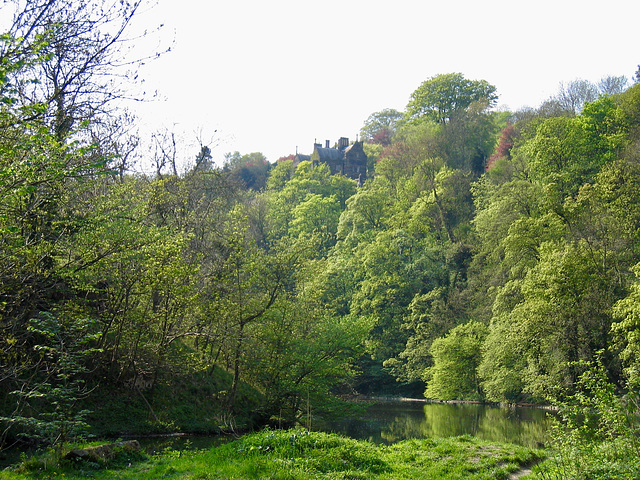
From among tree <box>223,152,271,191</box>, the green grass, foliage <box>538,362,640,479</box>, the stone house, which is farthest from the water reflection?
tree <box>223,152,271,191</box>

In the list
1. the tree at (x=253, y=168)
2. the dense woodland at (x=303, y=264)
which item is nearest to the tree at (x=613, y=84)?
the dense woodland at (x=303, y=264)

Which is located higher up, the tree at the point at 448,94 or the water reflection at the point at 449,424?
the tree at the point at 448,94

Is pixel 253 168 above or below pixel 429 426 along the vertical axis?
above

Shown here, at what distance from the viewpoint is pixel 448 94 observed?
68.1m

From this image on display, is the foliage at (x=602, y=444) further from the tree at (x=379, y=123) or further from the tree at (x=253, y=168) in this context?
the tree at (x=379, y=123)

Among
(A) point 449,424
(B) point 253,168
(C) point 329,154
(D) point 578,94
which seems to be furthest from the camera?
(B) point 253,168

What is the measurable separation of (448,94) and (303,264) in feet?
171

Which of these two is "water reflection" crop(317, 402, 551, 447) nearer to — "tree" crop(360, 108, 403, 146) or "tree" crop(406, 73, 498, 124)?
"tree" crop(406, 73, 498, 124)

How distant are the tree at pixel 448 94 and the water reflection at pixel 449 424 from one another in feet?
137

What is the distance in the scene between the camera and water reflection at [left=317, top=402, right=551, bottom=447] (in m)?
21.3

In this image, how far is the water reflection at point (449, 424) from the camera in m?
21.3

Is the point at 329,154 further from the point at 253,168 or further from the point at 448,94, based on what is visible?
the point at 448,94

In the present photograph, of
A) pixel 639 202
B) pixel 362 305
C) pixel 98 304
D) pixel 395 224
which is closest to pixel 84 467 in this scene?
pixel 98 304

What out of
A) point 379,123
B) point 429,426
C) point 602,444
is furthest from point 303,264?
point 379,123
